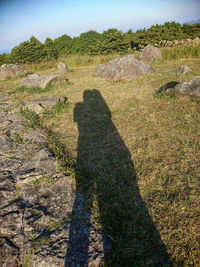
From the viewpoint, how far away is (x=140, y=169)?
3512mm

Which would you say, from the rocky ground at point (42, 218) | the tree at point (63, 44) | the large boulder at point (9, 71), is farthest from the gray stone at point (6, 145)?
the tree at point (63, 44)

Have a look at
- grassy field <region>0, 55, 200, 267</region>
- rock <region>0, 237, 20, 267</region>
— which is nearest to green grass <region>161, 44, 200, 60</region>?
grassy field <region>0, 55, 200, 267</region>

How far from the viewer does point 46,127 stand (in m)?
5.57

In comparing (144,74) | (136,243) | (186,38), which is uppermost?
(186,38)

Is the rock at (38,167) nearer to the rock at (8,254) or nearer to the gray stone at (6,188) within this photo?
the gray stone at (6,188)

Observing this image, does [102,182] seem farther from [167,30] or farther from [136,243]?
[167,30]

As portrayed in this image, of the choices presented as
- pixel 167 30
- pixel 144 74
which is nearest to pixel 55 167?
pixel 144 74

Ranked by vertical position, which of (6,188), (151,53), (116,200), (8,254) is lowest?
(116,200)

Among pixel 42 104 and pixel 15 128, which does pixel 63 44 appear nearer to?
pixel 42 104

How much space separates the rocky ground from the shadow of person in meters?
0.08

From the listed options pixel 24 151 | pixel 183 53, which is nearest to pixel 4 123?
pixel 24 151

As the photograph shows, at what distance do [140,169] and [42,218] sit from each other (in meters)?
2.03

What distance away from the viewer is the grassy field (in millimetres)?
2252

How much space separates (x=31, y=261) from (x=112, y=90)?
298 inches
